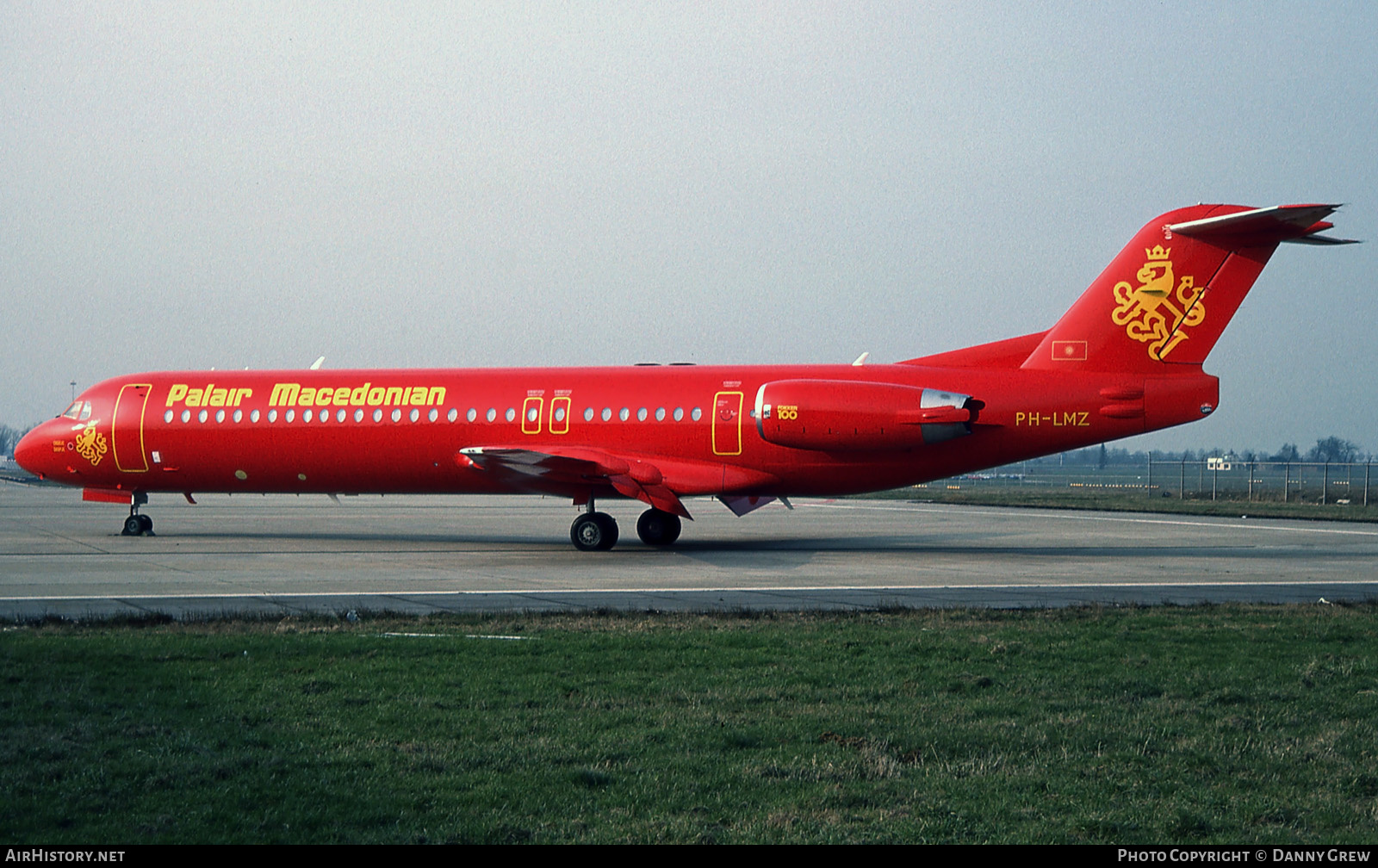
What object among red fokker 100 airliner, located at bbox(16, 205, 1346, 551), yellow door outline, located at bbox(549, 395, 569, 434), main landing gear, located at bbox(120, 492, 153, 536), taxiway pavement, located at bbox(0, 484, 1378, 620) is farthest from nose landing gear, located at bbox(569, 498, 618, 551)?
main landing gear, located at bbox(120, 492, 153, 536)

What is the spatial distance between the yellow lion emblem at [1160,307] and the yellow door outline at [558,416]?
35.7ft

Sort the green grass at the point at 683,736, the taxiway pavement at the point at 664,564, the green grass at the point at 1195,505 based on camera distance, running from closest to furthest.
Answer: the green grass at the point at 683,736, the taxiway pavement at the point at 664,564, the green grass at the point at 1195,505

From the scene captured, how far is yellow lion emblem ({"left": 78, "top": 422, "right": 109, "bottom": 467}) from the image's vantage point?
27.0 meters

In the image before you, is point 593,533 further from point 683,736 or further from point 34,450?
point 683,736

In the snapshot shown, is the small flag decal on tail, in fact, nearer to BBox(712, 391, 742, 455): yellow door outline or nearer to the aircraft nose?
BBox(712, 391, 742, 455): yellow door outline

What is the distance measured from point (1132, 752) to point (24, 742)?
6499 mm

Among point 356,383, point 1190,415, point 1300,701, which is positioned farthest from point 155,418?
point 1300,701

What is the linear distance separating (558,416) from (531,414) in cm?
61

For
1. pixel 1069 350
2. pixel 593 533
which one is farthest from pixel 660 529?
pixel 1069 350

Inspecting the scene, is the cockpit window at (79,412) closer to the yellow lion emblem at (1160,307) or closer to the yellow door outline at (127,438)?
the yellow door outline at (127,438)

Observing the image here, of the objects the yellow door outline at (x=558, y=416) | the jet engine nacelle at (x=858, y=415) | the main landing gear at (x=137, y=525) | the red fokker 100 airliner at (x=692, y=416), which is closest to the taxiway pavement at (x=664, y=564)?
the main landing gear at (x=137, y=525)

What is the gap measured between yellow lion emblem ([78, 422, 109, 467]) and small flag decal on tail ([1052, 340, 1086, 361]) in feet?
68.3

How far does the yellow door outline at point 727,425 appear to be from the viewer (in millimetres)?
23266

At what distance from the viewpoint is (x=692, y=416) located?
23.5 metres
